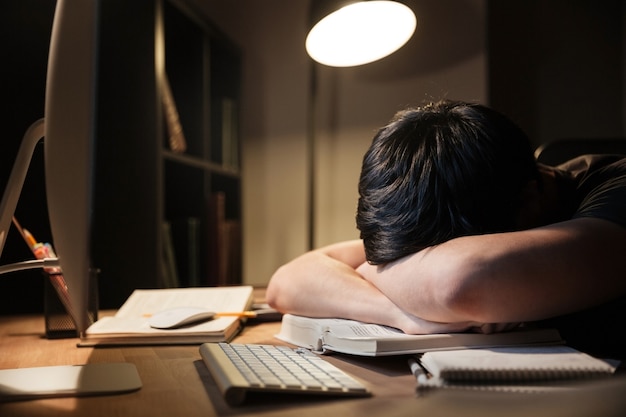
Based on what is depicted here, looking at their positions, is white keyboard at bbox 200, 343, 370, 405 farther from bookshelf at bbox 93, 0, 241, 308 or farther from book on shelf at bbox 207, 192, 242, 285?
book on shelf at bbox 207, 192, 242, 285

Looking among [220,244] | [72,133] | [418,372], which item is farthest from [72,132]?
[220,244]

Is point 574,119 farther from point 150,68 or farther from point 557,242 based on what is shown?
point 557,242

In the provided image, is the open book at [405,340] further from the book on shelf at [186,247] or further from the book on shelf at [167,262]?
the book on shelf at [186,247]

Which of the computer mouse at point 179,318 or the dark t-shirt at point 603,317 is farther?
the computer mouse at point 179,318

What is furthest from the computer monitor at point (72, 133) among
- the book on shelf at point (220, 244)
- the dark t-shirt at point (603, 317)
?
the book on shelf at point (220, 244)

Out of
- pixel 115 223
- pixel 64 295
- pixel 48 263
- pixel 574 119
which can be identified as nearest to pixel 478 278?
pixel 48 263

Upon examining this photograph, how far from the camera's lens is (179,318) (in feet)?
3.20

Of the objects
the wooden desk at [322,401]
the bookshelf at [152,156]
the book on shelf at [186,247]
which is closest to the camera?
the wooden desk at [322,401]

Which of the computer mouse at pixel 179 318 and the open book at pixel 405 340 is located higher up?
the open book at pixel 405 340

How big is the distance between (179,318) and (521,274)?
0.51 meters

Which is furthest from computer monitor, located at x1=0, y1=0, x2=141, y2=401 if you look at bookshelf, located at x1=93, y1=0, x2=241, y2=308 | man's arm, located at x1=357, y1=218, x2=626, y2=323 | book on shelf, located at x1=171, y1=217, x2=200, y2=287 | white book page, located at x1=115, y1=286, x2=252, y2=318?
book on shelf, located at x1=171, y1=217, x2=200, y2=287

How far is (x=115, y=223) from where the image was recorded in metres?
1.89

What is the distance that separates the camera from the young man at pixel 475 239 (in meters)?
0.71

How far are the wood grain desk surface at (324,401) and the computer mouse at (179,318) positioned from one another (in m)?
0.16
